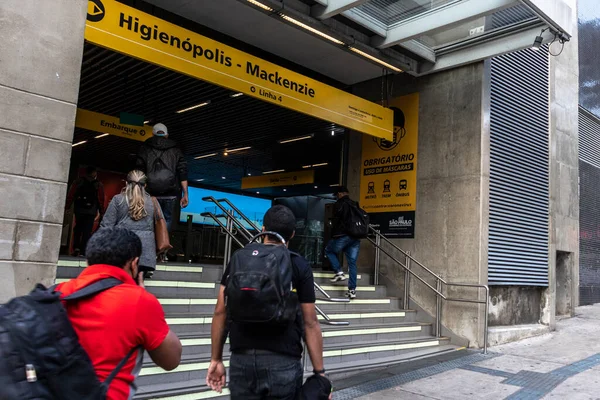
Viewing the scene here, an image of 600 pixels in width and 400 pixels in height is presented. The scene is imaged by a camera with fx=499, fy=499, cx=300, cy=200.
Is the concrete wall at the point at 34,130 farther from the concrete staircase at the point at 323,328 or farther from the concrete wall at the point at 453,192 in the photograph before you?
the concrete wall at the point at 453,192

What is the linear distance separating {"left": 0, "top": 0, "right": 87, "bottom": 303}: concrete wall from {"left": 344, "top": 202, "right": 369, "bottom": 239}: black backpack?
4.38 m

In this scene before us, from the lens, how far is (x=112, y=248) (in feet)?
6.01

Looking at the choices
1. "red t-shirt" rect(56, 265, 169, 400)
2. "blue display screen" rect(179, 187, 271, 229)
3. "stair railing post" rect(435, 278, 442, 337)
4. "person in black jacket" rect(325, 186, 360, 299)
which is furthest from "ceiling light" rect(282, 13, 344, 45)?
"blue display screen" rect(179, 187, 271, 229)

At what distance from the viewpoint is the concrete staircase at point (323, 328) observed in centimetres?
436

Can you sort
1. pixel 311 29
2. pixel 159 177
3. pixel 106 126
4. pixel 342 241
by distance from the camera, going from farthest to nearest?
1. pixel 106 126
2. pixel 342 241
3. pixel 311 29
4. pixel 159 177

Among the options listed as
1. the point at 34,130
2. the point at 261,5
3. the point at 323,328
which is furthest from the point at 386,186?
the point at 34,130

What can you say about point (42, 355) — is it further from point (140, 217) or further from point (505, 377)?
point (505, 377)

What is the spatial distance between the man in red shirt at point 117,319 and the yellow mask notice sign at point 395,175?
7049mm

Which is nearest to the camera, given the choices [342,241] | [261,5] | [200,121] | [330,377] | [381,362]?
[330,377]

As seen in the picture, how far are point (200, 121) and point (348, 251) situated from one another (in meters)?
6.90

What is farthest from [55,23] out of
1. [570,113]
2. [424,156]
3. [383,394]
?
[570,113]

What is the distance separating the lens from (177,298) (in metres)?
5.54

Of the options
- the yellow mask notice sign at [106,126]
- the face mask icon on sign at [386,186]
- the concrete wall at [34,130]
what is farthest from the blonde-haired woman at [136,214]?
the yellow mask notice sign at [106,126]

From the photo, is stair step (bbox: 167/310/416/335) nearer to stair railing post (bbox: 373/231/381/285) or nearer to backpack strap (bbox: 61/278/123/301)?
stair railing post (bbox: 373/231/381/285)
